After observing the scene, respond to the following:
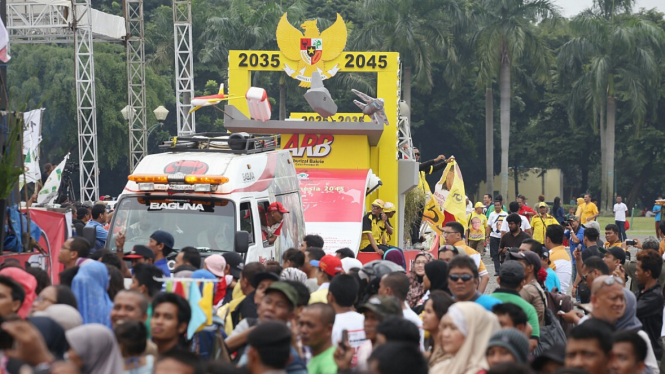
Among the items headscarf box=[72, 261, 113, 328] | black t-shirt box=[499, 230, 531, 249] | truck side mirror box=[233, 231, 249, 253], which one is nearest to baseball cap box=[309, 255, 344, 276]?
headscarf box=[72, 261, 113, 328]

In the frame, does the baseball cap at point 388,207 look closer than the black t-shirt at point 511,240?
No

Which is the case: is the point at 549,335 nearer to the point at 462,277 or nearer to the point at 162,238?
the point at 462,277

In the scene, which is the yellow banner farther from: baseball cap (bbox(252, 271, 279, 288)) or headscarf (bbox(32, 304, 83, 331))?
headscarf (bbox(32, 304, 83, 331))

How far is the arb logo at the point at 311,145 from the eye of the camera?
58.2ft

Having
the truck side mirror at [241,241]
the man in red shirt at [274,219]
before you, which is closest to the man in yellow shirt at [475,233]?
the man in red shirt at [274,219]

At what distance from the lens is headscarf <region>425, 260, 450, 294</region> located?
28.6 feet

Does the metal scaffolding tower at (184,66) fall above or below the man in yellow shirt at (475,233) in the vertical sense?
above

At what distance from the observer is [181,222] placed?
1191 cm

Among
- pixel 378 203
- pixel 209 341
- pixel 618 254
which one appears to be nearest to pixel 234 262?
pixel 209 341

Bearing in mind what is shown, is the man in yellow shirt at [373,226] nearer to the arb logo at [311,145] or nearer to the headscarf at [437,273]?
the arb logo at [311,145]

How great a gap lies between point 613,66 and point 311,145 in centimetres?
4155

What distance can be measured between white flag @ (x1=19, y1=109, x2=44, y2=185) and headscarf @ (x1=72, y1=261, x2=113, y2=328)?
5.87 metres

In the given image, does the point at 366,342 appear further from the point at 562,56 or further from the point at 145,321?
the point at 562,56

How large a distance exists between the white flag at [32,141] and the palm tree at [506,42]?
136 feet
